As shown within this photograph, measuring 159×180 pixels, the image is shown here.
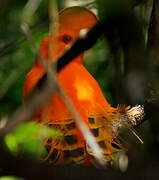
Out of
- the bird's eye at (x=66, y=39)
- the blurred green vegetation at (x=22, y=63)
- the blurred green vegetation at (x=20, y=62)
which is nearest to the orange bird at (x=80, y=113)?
the bird's eye at (x=66, y=39)

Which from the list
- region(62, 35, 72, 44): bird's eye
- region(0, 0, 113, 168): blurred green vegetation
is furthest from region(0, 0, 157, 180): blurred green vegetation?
region(62, 35, 72, 44): bird's eye

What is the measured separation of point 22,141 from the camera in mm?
829

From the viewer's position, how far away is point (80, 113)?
168 cm

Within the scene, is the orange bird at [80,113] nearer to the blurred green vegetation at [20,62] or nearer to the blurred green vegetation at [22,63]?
the blurred green vegetation at [22,63]

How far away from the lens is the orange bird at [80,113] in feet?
5.34

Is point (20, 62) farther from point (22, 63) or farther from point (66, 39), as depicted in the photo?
point (66, 39)

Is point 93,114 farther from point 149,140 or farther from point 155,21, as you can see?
point 155,21

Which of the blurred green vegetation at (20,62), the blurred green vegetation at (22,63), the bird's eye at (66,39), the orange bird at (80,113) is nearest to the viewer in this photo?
the orange bird at (80,113)

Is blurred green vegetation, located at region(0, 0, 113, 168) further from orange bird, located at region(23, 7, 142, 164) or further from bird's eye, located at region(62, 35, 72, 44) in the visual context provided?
orange bird, located at region(23, 7, 142, 164)

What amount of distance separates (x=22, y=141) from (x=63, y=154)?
2.74ft

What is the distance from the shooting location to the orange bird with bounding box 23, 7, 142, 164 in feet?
5.34

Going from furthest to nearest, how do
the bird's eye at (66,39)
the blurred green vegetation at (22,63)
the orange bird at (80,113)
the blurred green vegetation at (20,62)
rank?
the blurred green vegetation at (20,62)
the blurred green vegetation at (22,63)
the bird's eye at (66,39)
the orange bird at (80,113)

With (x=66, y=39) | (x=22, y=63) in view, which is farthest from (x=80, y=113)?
(x=22, y=63)

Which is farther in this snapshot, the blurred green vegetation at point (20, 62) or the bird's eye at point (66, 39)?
the blurred green vegetation at point (20, 62)
